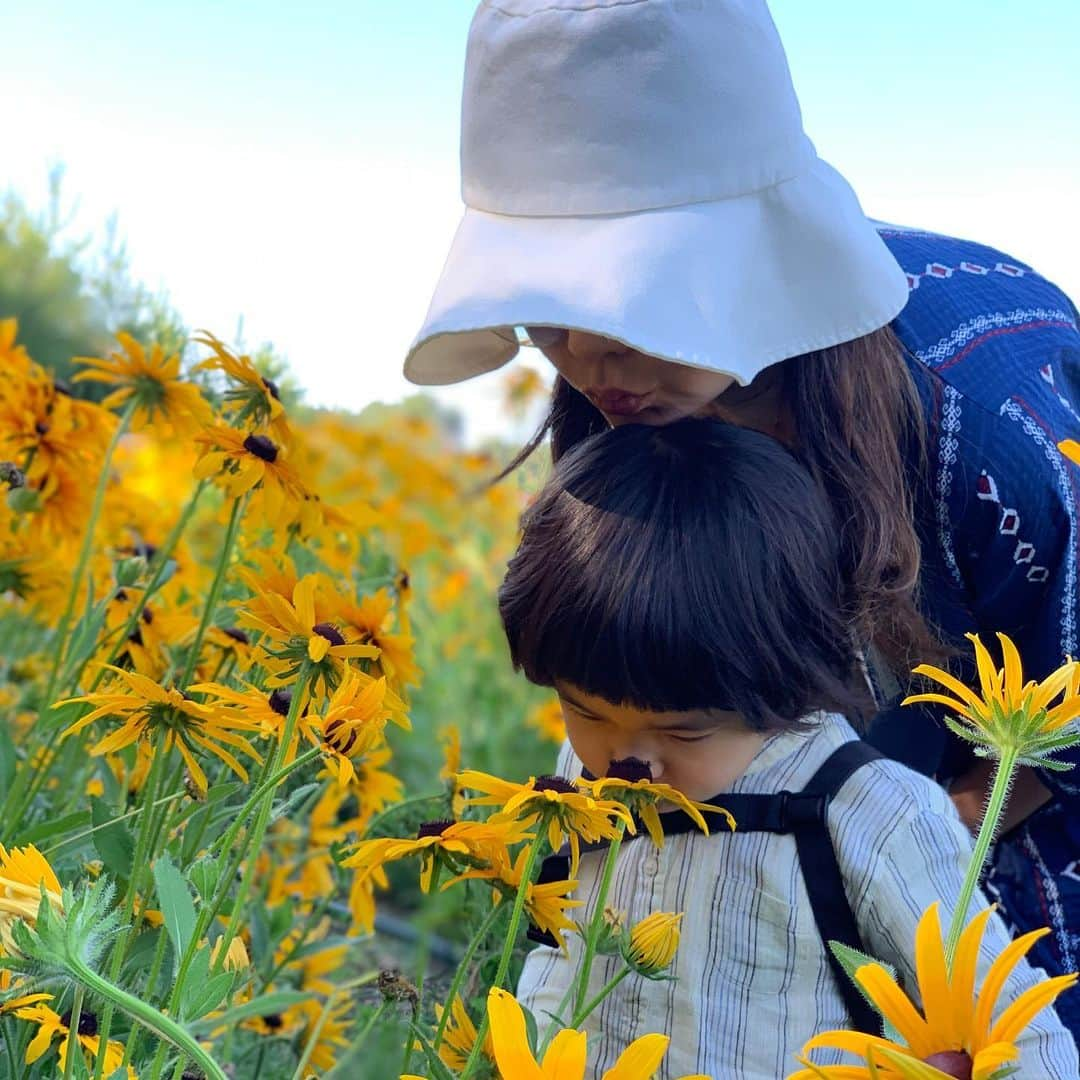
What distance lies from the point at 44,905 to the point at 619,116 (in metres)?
0.71

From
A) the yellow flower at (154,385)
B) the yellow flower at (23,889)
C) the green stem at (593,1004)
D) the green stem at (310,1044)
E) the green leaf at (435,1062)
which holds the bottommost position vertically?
the green stem at (310,1044)

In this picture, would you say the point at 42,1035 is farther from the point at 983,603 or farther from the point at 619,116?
the point at 983,603

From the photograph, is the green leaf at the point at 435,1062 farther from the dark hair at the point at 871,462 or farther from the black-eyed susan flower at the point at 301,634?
the dark hair at the point at 871,462

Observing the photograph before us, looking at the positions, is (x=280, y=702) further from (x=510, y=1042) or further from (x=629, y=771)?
(x=510, y=1042)

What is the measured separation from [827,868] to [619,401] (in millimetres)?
383

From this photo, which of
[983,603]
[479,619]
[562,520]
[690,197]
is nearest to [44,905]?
[562,520]

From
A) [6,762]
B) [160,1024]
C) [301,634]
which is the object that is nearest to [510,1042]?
[160,1024]

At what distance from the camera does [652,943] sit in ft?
2.51

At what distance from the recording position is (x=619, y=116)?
0.99 metres

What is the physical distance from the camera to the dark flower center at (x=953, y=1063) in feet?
1.55

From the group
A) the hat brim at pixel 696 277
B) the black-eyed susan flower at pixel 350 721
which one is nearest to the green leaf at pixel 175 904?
the black-eyed susan flower at pixel 350 721

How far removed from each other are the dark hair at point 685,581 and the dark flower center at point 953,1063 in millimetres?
432

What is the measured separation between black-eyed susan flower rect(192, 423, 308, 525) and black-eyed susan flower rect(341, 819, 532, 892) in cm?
43

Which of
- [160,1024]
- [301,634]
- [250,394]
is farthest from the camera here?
[250,394]
